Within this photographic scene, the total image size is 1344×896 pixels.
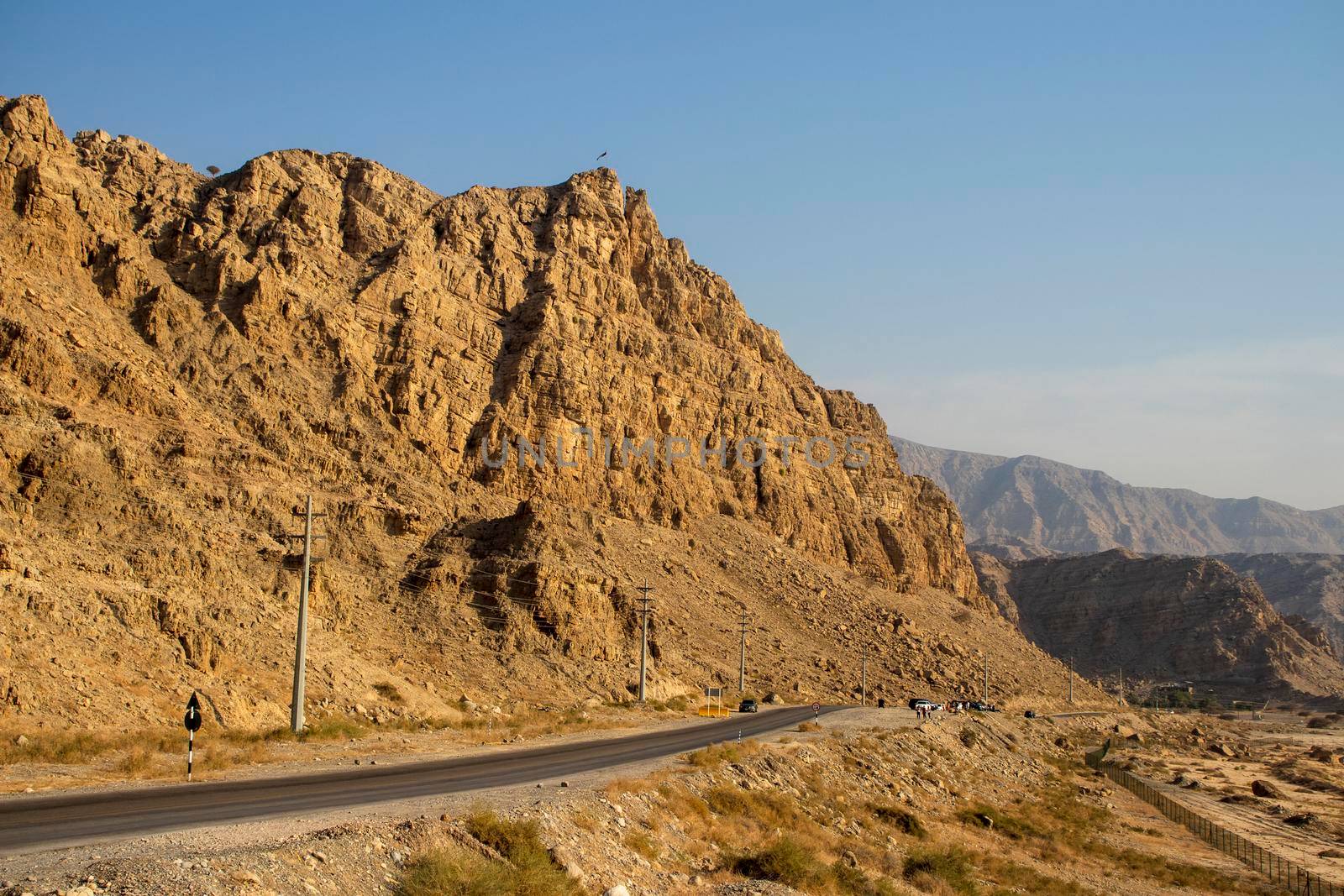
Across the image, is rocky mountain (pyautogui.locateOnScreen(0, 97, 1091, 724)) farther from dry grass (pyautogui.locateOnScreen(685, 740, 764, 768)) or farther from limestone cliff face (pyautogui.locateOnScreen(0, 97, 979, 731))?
dry grass (pyautogui.locateOnScreen(685, 740, 764, 768))

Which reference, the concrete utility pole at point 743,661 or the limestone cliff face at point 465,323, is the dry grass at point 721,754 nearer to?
the concrete utility pole at point 743,661

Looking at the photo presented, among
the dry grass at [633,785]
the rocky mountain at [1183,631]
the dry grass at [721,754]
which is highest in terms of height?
the dry grass at [633,785]

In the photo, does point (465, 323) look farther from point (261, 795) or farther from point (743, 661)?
point (261, 795)

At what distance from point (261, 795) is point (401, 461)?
5312cm

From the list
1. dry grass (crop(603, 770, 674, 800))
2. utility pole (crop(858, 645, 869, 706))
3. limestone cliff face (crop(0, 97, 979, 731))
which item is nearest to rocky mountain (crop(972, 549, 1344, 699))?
limestone cliff face (crop(0, 97, 979, 731))

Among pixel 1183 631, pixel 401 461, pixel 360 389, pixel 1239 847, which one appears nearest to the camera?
pixel 1239 847

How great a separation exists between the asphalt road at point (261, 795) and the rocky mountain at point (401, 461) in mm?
10210

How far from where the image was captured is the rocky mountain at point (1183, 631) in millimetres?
163500

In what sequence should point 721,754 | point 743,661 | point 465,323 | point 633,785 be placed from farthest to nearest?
point 465,323 → point 743,661 → point 721,754 → point 633,785

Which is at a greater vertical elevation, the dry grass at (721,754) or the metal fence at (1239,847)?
the dry grass at (721,754)

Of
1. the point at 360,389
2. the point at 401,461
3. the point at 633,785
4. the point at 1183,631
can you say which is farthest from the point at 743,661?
the point at 1183,631

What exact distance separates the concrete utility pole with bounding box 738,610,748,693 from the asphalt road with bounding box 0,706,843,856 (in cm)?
3684

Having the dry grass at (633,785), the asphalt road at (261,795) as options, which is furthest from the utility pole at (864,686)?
the dry grass at (633,785)

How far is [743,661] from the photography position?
227 feet
